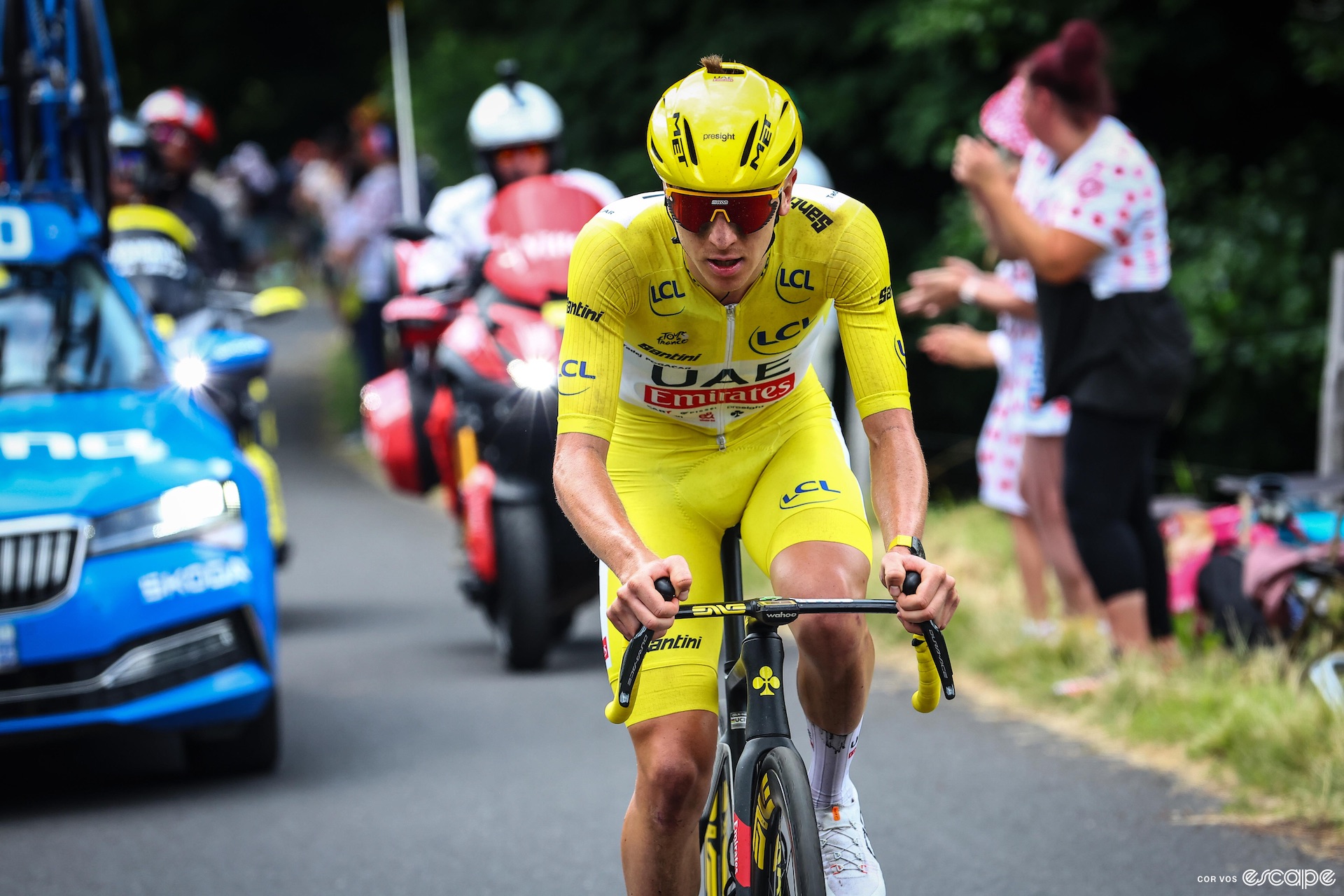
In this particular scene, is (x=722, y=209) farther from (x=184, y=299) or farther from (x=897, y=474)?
(x=184, y=299)

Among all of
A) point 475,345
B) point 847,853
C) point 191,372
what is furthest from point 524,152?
point 847,853

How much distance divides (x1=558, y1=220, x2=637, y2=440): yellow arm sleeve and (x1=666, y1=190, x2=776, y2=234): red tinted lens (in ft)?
0.88

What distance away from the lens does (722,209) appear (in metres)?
3.61

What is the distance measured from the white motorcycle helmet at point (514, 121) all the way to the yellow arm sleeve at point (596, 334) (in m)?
4.75

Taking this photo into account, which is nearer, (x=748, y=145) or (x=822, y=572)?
(x=748, y=145)

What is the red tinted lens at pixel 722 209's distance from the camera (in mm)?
3594

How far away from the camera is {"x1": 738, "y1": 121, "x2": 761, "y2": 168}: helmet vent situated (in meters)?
3.56

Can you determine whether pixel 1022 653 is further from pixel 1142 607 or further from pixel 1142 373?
pixel 1142 373

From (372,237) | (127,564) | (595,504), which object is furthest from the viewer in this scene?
(372,237)

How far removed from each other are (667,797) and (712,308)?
1.08 m

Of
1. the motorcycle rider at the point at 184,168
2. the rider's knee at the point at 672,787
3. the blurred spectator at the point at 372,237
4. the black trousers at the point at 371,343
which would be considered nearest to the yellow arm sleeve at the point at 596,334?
the rider's knee at the point at 672,787

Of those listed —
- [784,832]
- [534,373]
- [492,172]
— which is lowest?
[784,832]

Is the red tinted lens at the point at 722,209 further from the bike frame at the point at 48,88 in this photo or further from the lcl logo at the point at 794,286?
the bike frame at the point at 48,88
